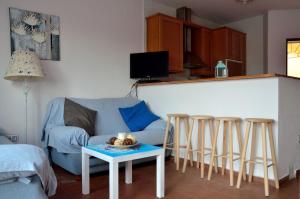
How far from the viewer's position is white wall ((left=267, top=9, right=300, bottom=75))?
4730mm

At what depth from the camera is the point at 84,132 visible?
2.71 meters

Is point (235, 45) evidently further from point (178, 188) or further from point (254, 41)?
point (178, 188)

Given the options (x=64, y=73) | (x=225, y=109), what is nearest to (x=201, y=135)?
(x=225, y=109)

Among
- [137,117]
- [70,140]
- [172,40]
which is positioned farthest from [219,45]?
[70,140]

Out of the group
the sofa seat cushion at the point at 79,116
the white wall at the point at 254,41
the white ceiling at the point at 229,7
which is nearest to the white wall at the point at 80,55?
the sofa seat cushion at the point at 79,116

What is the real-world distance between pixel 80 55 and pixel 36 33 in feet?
2.06

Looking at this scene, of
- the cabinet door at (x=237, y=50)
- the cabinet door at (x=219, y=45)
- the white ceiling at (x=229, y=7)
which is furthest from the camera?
the cabinet door at (x=237, y=50)

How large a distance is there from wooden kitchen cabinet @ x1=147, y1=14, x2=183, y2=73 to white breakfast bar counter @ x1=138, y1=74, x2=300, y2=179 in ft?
3.43

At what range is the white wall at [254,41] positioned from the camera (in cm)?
519

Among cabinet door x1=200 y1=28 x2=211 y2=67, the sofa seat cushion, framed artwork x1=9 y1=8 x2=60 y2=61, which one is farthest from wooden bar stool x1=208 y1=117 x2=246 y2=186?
cabinet door x1=200 y1=28 x2=211 y2=67

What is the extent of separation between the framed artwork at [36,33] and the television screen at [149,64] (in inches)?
45.7

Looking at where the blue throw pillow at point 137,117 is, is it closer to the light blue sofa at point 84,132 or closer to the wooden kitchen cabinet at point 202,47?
the light blue sofa at point 84,132

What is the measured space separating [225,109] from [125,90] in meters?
1.73

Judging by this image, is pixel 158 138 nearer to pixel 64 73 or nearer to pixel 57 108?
pixel 57 108
